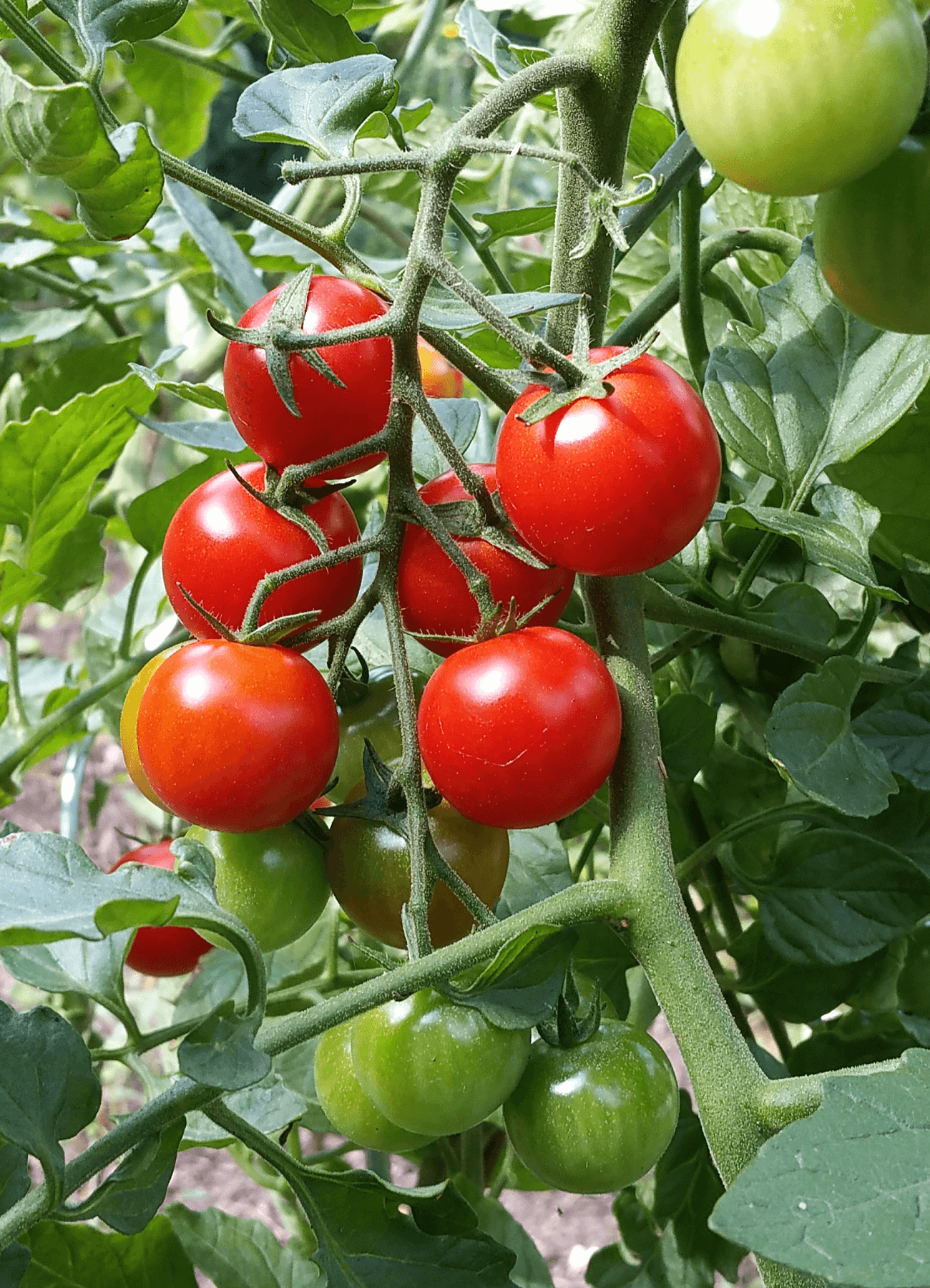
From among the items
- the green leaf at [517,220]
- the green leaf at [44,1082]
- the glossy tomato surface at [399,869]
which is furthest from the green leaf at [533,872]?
the green leaf at [517,220]

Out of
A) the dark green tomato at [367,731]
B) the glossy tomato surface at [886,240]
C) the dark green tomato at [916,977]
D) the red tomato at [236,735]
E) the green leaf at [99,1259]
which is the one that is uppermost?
the glossy tomato surface at [886,240]

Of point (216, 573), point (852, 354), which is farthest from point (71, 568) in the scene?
point (852, 354)

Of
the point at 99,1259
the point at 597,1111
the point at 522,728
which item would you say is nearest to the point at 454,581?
the point at 522,728

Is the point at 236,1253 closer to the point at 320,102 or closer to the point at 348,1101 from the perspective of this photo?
the point at 348,1101

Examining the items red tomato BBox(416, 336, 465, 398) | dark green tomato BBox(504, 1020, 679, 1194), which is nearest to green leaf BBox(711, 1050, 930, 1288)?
dark green tomato BBox(504, 1020, 679, 1194)

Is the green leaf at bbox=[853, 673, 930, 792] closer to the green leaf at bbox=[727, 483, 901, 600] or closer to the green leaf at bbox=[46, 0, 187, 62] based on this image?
the green leaf at bbox=[727, 483, 901, 600]

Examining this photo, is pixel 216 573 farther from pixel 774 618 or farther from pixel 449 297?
pixel 774 618

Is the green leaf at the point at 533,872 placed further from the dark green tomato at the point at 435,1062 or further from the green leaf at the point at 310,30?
the green leaf at the point at 310,30
